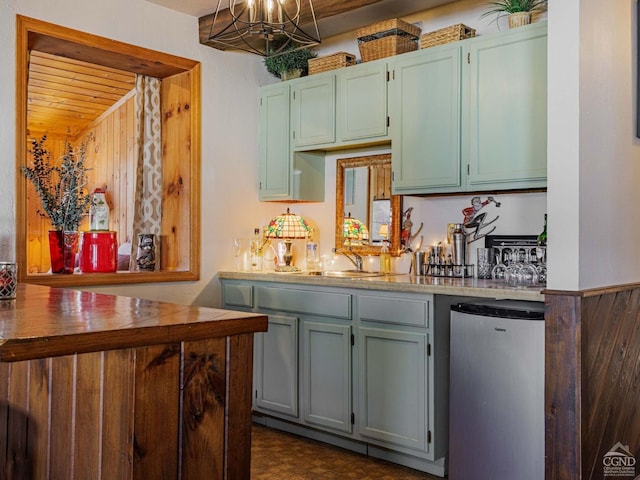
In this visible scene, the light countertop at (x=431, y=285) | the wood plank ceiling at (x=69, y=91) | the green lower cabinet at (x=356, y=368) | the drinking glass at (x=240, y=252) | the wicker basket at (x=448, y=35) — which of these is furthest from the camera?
the wood plank ceiling at (x=69, y=91)

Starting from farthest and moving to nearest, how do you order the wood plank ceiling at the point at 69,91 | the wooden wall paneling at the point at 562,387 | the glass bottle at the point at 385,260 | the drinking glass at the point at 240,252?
the wood plank ceiling at the point at 69,91 → the drinking glass at the point at 240,252 → the glass bottle at the point at 385,260 → the wooden wall paneling at the point at 562,387

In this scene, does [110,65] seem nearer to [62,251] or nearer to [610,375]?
[62,251]

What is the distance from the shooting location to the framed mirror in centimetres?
386

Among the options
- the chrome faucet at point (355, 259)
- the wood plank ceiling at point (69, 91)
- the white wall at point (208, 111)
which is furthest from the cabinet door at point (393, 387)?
the wood plank ceiling at point (69, 91)

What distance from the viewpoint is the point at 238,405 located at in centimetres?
151

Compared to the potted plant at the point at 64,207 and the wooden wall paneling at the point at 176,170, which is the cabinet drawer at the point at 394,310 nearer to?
the wooden wall paneling at the point at 176,170

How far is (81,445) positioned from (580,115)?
205 cm

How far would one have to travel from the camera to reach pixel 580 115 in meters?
2.37

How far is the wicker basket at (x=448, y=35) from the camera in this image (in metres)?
3.34

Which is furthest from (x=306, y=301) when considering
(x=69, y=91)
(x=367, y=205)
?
(x=69, y=91)

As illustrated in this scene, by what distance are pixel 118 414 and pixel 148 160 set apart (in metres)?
3.11

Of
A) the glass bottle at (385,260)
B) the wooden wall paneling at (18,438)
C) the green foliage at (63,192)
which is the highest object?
the green foliage at (63,192)

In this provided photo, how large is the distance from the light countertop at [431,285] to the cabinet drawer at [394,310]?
0.06m

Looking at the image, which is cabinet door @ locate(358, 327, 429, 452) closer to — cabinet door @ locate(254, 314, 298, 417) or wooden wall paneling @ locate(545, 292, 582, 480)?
cabinet door @ locate(254, 314, 298, 417)
